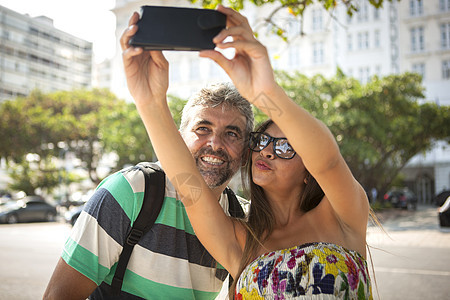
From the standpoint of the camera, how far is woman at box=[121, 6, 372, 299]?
1350 mm

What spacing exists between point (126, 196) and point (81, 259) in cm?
33

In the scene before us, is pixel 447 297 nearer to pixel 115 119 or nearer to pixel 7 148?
pixel 115 119

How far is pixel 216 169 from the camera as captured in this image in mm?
2287

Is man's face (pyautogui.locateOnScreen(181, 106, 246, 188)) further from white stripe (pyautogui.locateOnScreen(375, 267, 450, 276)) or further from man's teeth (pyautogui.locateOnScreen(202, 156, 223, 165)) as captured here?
white stripe (pyautogui.locateOnScreen(375, 267, 450, 276))

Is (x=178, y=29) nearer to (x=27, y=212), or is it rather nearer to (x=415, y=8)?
(x=27, y=212)

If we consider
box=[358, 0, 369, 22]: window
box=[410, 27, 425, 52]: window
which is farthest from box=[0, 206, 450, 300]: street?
box=[358, 0, 369, 22]: window

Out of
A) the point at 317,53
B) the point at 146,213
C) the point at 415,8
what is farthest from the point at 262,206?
the point at 317,53

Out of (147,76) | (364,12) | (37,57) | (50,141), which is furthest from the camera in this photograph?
(37,57)

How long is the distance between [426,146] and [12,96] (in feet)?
173

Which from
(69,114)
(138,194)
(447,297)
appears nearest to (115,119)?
(69,114)

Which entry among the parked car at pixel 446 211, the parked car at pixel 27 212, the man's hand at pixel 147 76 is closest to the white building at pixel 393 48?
the parked car at pixel 27 212

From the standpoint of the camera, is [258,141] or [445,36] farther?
[445,36]

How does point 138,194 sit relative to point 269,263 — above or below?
above

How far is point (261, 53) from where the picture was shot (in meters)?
1.30
